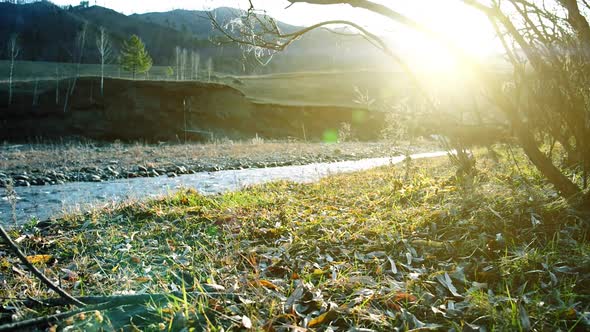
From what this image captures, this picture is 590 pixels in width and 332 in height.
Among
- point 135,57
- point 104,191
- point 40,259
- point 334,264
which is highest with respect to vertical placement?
point 135,57

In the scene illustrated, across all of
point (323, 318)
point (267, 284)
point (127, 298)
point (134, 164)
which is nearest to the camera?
point (323, 318)

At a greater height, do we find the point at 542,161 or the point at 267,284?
the point at 542,161

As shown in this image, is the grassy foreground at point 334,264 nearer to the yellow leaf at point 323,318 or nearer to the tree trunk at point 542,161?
the yellow leaf at point 323,318

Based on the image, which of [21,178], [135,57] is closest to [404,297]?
[21,178]

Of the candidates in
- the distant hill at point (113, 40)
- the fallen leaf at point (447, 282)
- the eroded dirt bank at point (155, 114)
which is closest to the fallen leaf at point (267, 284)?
the fallen leaf at point (447, 282)

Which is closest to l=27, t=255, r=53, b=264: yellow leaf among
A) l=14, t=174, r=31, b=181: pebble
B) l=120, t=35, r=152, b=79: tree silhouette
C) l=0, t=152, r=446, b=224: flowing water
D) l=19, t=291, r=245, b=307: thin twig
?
l=19, t=291, r=245, b=307: thin twig

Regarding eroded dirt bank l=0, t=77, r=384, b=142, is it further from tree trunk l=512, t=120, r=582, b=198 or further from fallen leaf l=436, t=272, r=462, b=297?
fallen leaf l=436, t=272, r=462, b=297

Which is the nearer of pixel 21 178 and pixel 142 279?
pixel 142 279

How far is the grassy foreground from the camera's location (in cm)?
189

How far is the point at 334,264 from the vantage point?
2676 mm

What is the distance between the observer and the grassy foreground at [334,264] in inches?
74.5

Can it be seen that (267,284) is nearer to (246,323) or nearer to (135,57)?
(246,323)

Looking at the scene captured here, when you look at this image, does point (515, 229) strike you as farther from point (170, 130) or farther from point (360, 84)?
point (360, 84)

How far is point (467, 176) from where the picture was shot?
5160mm
